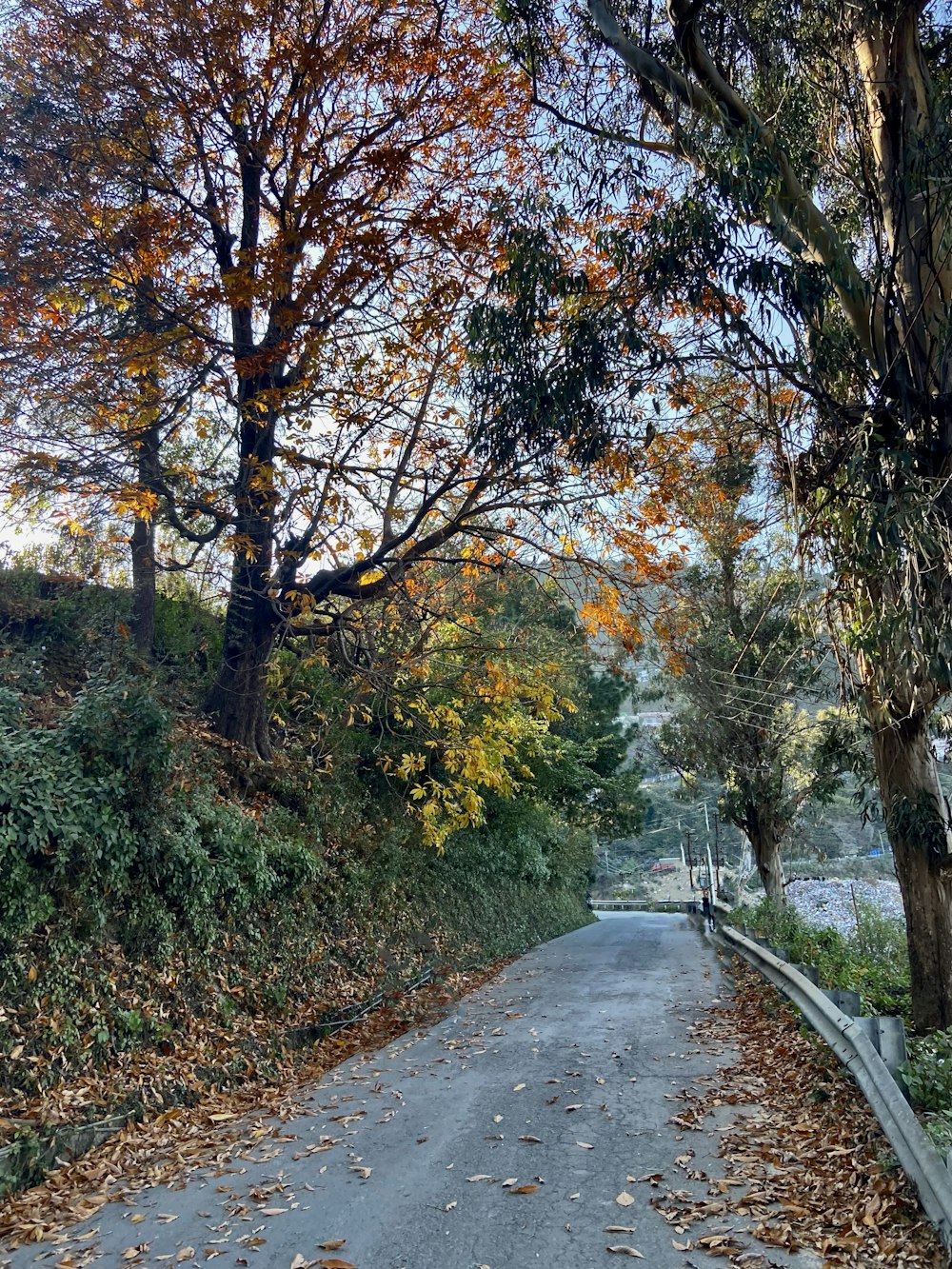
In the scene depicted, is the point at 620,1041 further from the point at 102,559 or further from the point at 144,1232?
the point at 102,559

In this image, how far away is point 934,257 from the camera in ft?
24.2

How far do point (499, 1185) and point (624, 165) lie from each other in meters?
9.20

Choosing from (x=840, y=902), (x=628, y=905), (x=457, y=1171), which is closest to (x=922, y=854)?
(x=457, y=1171)

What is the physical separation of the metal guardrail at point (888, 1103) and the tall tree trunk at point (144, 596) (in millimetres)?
9465

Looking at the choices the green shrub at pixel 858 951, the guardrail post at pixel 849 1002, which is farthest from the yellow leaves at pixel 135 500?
the green shrub at pixel 858 951

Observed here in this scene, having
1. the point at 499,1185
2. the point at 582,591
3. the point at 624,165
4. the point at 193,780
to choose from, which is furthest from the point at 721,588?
the point at 499,1185

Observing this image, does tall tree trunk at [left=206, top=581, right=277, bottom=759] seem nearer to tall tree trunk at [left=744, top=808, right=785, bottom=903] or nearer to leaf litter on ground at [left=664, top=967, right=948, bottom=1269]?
leaf litter on ground at [left=664, top=967, right=948, bottom=1269]

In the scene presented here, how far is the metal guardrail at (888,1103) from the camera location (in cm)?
377

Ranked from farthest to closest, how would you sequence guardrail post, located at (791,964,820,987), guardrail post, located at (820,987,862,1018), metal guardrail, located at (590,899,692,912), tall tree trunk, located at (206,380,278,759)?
1. metal guardrail, located at (590,899,692,912)
2. tall tree trunk, located at (206,380,278,759)
3. guardrail post, located at (791,964,820,987)
4. guardrail post, located at (820,987,862,1018)

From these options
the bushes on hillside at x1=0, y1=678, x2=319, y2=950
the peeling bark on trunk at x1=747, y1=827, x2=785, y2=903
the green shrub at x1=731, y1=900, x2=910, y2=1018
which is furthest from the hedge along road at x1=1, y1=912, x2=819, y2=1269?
the peeling bark on trunk at x1=747, y1=827, x2=785, y2=903

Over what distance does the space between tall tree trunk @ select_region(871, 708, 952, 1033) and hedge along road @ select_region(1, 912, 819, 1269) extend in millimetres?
2319

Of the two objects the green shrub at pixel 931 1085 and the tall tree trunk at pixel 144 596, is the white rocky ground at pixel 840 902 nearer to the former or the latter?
the green shrub at pixel 931 1085

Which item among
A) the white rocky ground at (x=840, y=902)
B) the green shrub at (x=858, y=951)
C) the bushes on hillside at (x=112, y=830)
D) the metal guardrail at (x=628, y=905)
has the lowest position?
the metal guardrail at (x=628, y=905)

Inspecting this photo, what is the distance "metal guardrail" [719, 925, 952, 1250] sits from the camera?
3766 mm
